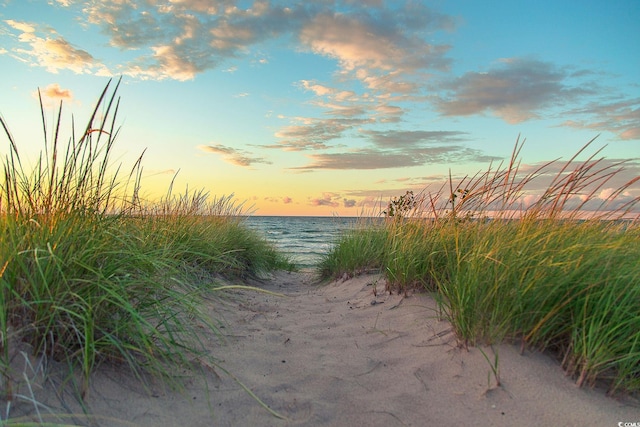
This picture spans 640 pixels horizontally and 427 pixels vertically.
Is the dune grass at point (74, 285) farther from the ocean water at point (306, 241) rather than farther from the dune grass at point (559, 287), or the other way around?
the ocean water at point (306, 241)

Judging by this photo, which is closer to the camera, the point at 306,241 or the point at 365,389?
the point at 365,389

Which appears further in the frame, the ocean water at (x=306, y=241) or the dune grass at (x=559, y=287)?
the ocean water at (x=306, y=241)

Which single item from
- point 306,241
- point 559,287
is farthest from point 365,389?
point 306,241

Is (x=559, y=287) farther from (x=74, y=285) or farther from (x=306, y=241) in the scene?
(x=306, y=241)

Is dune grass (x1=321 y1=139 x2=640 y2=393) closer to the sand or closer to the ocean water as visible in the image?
the sand

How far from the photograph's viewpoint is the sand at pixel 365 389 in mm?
2215

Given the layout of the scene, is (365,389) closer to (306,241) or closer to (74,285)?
(74,285)

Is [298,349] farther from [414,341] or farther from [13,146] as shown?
[13,146]

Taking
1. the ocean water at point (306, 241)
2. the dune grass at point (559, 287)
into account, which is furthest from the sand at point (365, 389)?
the ocean water at point (306, 241)

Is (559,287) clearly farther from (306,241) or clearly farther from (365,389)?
(306,241)

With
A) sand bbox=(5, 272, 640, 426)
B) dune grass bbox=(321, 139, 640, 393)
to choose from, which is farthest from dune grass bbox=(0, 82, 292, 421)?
dune grass bbox=(321, 139, 640, 393)

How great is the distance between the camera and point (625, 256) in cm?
292

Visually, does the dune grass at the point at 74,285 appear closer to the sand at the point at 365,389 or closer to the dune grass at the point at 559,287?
the sand at the point at 365,389

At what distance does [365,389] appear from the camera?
2.65m
